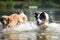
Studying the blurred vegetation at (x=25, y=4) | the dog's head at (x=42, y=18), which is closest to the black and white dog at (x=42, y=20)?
the dog's head at (x=42, y=18)

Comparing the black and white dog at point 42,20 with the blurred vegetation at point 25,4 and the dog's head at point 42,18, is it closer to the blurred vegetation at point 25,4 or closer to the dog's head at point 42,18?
the dog's head at point 42,18

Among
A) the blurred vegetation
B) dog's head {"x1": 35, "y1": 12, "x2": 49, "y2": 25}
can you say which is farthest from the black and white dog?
the blurred vegetation

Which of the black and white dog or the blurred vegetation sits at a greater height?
the black and white dog

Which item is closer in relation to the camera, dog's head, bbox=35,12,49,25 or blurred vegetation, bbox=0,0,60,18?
dog's head, bbox=35,12,49,25

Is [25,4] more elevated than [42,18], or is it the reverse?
[42,18]

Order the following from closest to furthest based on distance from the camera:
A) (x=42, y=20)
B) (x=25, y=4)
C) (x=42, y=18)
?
(x=42, y=20) → (x=42, y=18) → (x=25, y=4)

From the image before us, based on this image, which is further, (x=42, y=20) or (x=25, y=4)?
(x=25, y=4)

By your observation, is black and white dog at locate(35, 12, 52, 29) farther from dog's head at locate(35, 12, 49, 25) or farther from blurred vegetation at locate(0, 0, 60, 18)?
blurred vegetation at locate(0, 0, 60, 18)

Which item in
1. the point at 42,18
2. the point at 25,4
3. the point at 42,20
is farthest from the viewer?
the point at 25,4

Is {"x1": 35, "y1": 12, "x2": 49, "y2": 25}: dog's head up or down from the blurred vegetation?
up

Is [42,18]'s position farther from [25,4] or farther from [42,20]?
[25,4]

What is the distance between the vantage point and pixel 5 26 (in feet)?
51.1

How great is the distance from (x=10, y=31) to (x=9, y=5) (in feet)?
130

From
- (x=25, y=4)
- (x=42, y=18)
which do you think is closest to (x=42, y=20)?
(x=42, y=18)
